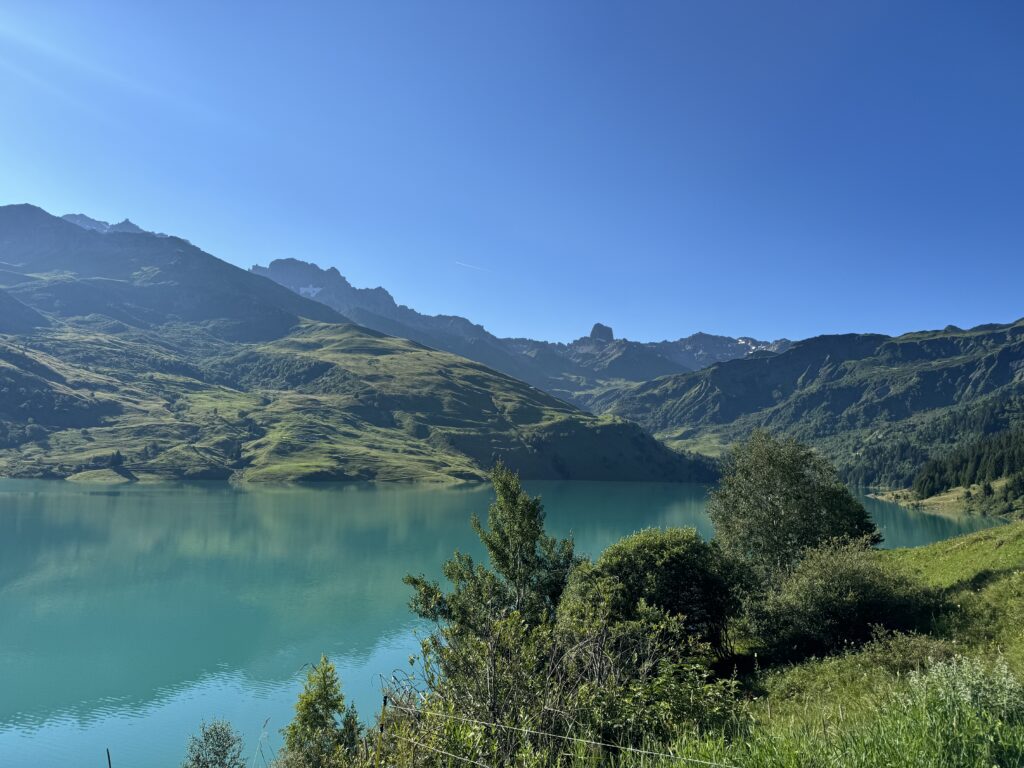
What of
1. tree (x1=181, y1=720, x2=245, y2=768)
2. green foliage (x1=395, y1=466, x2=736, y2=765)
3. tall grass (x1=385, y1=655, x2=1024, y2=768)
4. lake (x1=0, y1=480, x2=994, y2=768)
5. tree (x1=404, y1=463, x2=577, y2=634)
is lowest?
lake (x1=0, y1=480, x2=994, y2=768)

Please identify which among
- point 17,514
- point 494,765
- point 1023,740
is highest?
point 1023,740

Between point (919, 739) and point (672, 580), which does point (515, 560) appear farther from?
point (919, 739)

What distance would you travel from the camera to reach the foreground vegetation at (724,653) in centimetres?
800

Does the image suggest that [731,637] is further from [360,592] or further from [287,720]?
[360,592]

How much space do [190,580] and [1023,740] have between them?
108 m

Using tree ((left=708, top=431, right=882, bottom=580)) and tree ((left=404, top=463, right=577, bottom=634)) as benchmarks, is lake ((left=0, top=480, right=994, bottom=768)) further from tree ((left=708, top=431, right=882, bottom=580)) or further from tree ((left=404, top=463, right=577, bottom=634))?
tree ((left=708, top=431, right=882, bottom=580))

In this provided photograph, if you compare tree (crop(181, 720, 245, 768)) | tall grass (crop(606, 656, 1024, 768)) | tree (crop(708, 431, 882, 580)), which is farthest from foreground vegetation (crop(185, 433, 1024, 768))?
tree (crop(181, 720, 245, 768))

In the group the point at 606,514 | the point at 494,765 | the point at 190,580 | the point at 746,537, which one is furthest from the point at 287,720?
the point at 606,514

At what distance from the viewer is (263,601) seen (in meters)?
82.1

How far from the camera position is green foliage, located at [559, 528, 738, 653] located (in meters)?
29.6

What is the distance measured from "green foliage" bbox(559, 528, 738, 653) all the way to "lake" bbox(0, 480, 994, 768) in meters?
26.1

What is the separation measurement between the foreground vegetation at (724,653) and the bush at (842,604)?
3.4 inches

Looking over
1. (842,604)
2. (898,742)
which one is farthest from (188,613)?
(898,742)

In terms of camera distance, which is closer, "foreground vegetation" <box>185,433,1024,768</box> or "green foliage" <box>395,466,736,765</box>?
"foreground vegetation" <box>185,433,1024,768</box>
